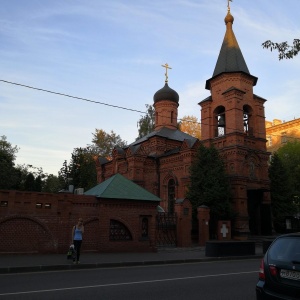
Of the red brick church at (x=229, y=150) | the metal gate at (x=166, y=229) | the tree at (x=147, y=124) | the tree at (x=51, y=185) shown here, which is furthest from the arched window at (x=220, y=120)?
the tree at (x=51, y=185)

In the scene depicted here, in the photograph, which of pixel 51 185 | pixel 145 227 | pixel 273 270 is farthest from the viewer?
pixel 51 185

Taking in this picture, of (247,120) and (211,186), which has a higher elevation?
(247,120)

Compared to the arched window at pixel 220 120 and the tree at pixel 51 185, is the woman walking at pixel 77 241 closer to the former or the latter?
the arched window at pixel 220 120

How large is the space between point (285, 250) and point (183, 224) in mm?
16426

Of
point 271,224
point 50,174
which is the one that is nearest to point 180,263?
point 271,224

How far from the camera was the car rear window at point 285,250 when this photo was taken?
507cm

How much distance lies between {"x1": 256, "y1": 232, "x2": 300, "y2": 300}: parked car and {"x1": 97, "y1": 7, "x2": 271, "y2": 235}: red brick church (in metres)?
19.9

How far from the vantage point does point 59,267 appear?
11602 mm

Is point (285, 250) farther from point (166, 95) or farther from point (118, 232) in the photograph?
point (166, 95)

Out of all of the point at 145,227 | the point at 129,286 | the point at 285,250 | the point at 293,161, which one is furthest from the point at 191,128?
the point at 285,250

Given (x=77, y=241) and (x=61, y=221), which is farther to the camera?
(x=61, y=221)

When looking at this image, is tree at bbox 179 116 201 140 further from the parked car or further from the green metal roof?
the parked car

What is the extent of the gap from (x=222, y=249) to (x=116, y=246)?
17.2 ft

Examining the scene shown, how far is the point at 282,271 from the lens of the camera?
504 cm
